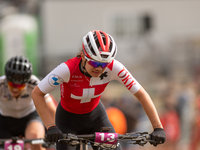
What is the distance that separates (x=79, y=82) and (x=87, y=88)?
5.7 inches

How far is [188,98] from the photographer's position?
13938mm

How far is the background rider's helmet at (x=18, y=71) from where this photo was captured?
552 cm

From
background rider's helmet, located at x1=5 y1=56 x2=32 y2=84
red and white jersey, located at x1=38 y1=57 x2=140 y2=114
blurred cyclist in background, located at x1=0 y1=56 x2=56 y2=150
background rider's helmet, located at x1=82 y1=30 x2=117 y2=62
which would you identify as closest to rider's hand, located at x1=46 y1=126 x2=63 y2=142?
red and white jersey, located at x1=38 y1=57 x2=140 y2=114

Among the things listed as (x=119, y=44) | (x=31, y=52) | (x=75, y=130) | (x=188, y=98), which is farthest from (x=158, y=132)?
(x=119, y=44)

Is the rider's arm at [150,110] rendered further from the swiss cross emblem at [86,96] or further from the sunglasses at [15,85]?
the sunglasses at [15,85]

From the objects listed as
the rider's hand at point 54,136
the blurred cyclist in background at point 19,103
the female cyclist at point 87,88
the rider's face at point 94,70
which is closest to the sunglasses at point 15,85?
the blurred cyclist in background at point 19,103

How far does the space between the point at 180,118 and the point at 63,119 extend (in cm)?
858

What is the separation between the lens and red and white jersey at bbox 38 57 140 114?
430 cm

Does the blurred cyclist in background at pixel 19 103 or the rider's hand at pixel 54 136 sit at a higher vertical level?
the blurred cyclist in background at pixel 19 103

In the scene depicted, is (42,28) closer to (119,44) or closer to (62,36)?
(62,36)

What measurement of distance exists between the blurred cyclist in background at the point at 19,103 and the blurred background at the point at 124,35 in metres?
8.22

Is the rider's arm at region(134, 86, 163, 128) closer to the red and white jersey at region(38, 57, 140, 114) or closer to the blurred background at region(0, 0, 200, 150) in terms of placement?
the red and white jersey at region(38, 57, 140, 114)

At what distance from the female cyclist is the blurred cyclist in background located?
0.85m

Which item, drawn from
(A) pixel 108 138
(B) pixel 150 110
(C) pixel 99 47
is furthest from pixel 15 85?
(B) pixel 150 110
